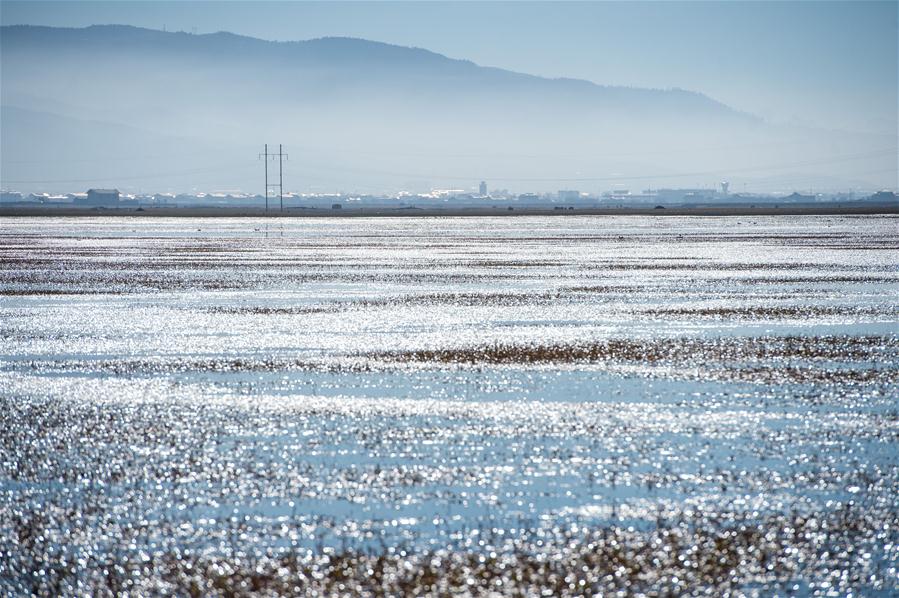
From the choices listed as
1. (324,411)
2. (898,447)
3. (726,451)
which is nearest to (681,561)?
(726,451)

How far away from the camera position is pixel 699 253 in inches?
1891

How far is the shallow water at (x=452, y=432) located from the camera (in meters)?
8.70

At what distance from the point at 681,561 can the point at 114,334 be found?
14787mm

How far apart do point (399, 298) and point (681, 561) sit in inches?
777

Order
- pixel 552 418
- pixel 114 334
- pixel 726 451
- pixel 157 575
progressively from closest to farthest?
1. pixel 157 575
2. pixel 726 451
3. pixel 552 418
4. pixel 114 334

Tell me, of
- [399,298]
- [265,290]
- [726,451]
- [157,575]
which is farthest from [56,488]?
[265,290]

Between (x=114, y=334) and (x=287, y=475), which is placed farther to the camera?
(x=114, y=334)

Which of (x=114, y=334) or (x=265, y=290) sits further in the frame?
(x=265, y=290)

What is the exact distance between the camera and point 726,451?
11633mm

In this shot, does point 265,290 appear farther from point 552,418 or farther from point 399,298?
point 552,418

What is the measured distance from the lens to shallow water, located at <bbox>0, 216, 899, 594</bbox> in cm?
870

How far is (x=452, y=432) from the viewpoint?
12539 mm

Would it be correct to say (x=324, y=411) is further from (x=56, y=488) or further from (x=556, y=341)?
(x=556, y=341)

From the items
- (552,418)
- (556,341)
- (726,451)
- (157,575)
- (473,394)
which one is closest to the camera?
(157,575)
